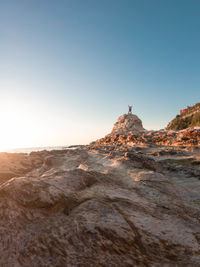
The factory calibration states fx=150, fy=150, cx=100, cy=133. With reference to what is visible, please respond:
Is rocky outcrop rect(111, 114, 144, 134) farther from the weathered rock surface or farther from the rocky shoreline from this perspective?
the weathered rock surface

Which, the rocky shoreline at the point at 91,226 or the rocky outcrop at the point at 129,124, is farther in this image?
the rocky outcrop at the point at 129,124

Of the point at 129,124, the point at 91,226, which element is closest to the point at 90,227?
the point at 91,226

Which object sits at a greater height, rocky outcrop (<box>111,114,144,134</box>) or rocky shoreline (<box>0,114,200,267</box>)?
rocky outcrop (<box>111,114,144,134</box>)

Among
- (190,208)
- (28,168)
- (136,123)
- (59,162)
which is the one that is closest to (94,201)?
(190,208)

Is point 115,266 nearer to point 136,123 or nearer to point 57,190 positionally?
point 57,190

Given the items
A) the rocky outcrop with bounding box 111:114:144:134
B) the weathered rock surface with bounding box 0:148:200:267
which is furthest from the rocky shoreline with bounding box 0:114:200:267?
the rocky outcrop with bounding box 111:114:144:134

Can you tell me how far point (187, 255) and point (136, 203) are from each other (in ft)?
5.66

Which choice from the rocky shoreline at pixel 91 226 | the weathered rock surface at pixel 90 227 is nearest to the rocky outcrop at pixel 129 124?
the rocky shoreline at pixel 91 226

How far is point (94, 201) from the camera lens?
13.8 ft

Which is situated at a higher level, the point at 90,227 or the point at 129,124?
the point at 129,124

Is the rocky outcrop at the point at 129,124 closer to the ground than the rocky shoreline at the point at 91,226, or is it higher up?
higher up

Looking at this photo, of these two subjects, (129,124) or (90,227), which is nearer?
(90,227)

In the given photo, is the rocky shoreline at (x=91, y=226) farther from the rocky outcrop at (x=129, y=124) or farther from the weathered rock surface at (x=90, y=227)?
the rocky outcrop at (x=129, y=124)

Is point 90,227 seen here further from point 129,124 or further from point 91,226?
point 129,124
